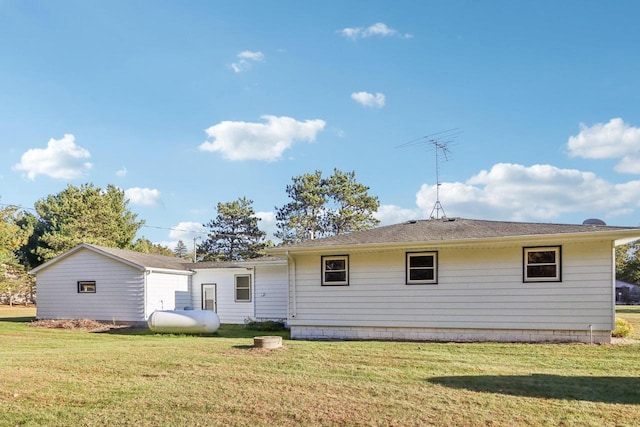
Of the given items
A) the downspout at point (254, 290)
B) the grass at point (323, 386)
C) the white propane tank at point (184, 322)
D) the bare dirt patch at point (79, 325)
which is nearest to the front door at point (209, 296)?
the downspout at point (254, 290)

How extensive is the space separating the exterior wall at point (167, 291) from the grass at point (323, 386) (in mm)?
8217

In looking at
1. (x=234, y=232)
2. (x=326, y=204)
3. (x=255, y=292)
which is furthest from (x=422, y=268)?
(x=234, y=232)

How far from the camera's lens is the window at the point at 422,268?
1225 centimetres

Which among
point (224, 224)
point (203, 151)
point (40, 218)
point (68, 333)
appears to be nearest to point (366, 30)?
point (203, 151)

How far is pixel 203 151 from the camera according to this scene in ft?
78.1

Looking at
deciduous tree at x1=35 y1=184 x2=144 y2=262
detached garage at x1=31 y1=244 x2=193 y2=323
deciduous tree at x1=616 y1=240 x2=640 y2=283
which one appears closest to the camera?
detached garage at x1=31 y1=244 x2=193 y2=323

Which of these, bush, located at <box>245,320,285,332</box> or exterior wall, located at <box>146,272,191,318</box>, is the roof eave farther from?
exterior wall, located at <box>146,272,191,318</box>

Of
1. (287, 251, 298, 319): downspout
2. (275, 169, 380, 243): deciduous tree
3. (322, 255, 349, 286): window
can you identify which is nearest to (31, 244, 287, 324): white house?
(287, 251, 298, 319): downspout

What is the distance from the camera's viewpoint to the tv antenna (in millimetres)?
15297

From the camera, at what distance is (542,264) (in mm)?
11328

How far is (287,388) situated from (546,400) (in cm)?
330

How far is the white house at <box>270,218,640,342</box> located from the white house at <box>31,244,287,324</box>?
463 centimetres

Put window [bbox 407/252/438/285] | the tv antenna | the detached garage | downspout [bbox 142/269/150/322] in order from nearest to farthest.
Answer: window [bbox 407/252/438/285], the tv antenna, downspout [bbox 142/269/150/322], the detached garage

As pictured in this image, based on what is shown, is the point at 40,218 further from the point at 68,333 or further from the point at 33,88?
the point at 68,333
